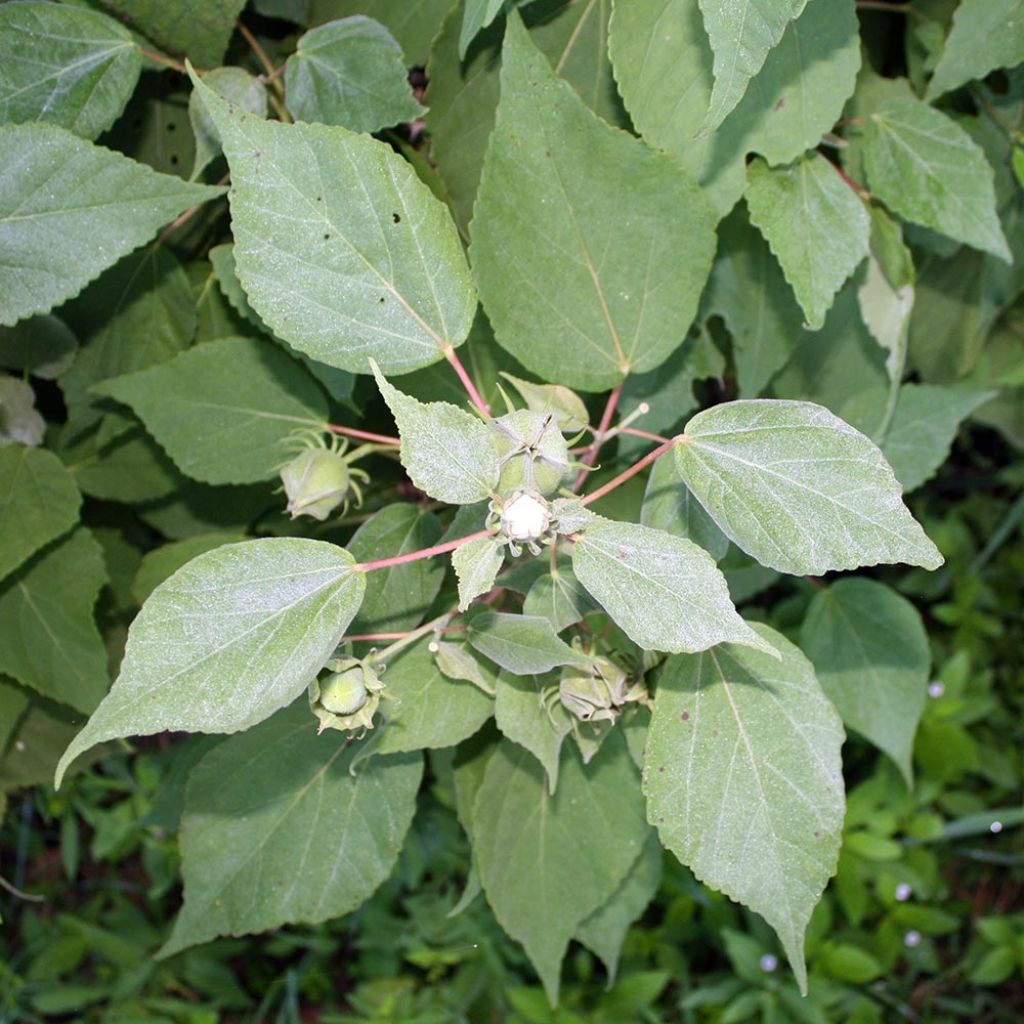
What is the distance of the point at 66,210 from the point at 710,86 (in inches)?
17.3

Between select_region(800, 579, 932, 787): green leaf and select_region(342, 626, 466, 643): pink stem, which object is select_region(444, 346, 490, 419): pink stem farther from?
select_region(800, 579, 932, 787): green leaf

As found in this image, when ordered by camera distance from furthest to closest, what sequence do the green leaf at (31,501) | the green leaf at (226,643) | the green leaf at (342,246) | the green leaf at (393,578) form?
the green leaf at (31,501)
the green leaf at (393,578)
the green leaf at (342,246)
the green leaf at (226,643)

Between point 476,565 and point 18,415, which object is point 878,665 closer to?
point 476,565

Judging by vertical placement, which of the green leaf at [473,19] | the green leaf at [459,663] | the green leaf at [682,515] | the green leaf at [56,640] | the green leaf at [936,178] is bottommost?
the green leaf at [56,640]

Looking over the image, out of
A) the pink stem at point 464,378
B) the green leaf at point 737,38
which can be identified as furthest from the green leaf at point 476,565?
the green leaf at point 737,38

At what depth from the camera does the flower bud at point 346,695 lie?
0.65 meters

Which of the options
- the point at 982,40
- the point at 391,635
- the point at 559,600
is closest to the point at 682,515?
the point at 559,600

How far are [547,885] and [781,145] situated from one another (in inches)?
23.1

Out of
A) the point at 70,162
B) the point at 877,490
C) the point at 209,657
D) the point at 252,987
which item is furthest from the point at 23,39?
the point at 252,987

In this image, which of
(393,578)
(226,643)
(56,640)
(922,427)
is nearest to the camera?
(226,643)

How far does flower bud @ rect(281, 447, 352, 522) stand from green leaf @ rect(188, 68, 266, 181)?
227 mm

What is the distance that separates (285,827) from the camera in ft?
2.83

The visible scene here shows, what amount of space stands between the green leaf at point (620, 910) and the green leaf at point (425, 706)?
0.28 metres

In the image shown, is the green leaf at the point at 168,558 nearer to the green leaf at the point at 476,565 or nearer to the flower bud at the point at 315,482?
the flower bud at the point at 315,482
